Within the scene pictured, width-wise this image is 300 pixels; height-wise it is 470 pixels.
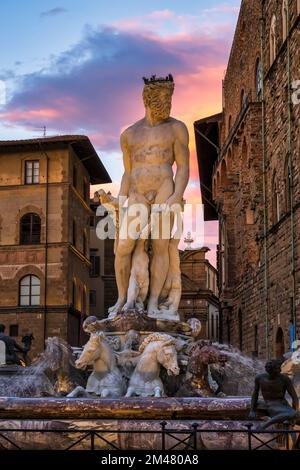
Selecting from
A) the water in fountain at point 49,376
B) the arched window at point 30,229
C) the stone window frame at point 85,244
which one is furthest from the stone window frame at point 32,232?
the water in fountain at point 49,376

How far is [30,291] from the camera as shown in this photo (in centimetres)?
4328

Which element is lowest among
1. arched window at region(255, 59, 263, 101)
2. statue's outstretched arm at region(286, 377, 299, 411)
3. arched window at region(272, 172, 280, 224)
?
statue's outstretched arm at region(286, 377, 299, 411)

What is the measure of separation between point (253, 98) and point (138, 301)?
2566 cm

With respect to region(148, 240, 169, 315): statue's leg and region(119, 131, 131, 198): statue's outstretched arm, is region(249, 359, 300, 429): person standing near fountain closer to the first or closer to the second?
region(148, 240, 169, 315): statue's leg

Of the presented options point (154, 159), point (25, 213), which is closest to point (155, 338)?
point (154, 159)

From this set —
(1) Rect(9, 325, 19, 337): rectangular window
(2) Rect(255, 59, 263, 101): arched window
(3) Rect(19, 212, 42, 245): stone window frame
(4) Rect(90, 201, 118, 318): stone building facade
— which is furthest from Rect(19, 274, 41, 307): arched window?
(2) Rect(255, 59, 263, 101): arched window

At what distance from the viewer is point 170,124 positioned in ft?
37.2

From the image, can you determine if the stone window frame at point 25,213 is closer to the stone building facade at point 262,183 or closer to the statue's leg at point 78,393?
the stone building facade at point 262,183

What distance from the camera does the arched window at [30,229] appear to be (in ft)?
146

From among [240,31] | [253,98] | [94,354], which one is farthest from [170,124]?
[240,31]

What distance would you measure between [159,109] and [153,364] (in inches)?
142

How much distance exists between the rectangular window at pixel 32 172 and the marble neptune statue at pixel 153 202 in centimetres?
3407

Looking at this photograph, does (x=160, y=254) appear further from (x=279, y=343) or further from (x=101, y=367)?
(x=279, y=343)

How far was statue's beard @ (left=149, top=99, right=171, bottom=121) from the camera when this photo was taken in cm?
1128
